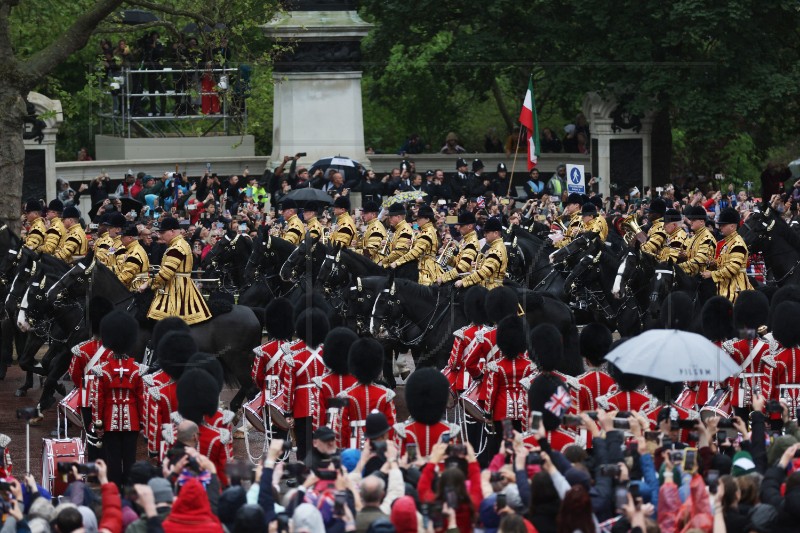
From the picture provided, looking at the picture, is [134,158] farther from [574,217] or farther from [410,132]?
[574,217]

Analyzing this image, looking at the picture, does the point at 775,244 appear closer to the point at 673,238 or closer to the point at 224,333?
the point at 673,238

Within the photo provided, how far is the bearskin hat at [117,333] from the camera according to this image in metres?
15.3

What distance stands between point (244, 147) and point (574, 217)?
15.5m

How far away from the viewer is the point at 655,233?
22531 millimetres

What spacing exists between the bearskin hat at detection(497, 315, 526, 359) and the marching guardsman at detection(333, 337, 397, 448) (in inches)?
55.6

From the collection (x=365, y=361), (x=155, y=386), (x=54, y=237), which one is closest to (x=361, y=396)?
(x=365, y=361)

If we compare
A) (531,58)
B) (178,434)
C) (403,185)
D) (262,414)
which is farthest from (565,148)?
(178,434)

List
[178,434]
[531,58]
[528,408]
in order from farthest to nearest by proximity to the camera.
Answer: [531,58] → [528,408] → [178,434]

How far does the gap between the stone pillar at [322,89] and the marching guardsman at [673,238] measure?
14.6 meters

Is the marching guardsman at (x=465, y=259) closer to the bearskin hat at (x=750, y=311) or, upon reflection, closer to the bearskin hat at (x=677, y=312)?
the bearskin hat at (x=677, y=312)

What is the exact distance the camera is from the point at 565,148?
125 feet

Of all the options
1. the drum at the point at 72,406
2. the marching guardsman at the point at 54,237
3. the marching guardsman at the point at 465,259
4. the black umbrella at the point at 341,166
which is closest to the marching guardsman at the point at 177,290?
the drum at the point at 72,406

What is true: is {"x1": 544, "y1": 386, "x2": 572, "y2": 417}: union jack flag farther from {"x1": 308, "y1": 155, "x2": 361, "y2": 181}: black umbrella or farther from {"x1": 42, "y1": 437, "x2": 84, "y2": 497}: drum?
{"x1": 308, "y1": 155, "x2": 361, "y2": 181}: black umbrella

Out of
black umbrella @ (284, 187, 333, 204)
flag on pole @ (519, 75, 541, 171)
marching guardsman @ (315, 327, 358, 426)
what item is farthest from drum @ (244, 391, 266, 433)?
flag on pole @ (519, 75, 541, 171)
